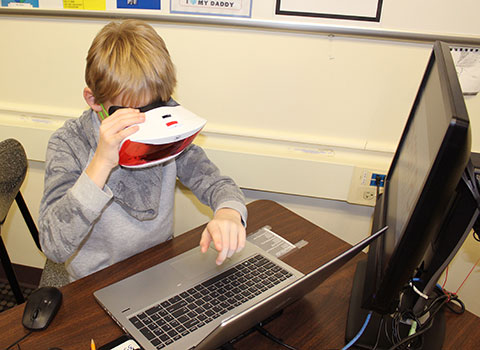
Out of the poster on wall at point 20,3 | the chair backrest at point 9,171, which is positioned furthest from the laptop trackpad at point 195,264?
the poster on wall at point 20,3

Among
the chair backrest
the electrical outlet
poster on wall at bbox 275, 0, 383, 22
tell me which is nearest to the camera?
the chair backrest

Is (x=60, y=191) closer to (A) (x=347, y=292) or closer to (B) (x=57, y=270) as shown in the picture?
(B) (x=57, y=270)

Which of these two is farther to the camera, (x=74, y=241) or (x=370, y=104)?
(x=370, y=104)

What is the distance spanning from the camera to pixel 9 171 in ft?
3.43

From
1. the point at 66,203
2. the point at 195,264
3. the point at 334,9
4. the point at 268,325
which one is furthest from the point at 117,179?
the point at 334,9

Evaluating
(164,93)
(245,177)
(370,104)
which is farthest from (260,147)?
(164,93)

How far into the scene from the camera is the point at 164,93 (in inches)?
35.0

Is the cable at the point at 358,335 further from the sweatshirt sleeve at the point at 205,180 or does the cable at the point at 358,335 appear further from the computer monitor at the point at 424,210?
the sweatshirt sleeve at the point at 205,180

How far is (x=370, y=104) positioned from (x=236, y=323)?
102cm

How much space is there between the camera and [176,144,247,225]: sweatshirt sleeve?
1.03 m

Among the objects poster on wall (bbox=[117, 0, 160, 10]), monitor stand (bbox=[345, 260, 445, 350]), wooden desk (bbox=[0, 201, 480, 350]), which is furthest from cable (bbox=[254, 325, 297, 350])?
poster on wall (bbox=[117, 0, 160, 10])

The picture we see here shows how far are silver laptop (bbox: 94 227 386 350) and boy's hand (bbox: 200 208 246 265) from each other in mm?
76

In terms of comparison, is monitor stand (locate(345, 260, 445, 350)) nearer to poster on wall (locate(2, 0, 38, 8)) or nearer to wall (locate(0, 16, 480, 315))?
wall (locate(0, 16, 480, 315))

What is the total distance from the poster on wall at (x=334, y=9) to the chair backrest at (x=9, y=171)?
888 millimetres
